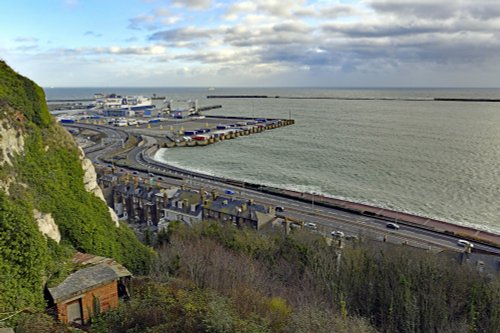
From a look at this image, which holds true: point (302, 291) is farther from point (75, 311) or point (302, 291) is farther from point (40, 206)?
point (40, 206)

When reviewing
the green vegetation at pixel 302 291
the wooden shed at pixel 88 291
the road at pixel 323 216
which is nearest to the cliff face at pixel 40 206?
the wooden shed at pixel 88 291

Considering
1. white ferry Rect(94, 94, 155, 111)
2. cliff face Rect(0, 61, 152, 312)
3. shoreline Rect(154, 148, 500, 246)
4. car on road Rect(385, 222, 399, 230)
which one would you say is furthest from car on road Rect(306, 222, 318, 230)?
white ferry Rect(94, 94, 155, 111)

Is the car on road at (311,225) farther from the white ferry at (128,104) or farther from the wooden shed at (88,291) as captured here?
the white ferry at (128,104)

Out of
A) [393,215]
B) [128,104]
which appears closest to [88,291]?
[393,215]

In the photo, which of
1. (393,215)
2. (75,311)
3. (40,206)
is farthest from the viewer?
(393,215)

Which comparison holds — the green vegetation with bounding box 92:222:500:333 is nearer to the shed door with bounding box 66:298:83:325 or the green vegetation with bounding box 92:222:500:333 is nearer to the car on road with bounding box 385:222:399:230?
the shed door with bounding box 66:298:83:325

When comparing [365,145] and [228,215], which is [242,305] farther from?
A: [365,145]

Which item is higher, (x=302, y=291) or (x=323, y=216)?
(x=302, y=291)
